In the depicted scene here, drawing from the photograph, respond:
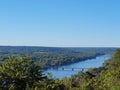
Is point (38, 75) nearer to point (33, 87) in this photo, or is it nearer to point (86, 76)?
point (33, 87)

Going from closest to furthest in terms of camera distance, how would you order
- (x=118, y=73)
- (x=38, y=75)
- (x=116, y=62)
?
(x=38, y=75)
(x=118, y=73)
(x=116, y=62)

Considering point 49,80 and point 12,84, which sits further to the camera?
point 49,80

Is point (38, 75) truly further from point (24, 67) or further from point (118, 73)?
point (118, 73)

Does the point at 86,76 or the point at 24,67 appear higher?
the point at 24,67

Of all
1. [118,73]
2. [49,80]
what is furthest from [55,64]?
[49,80]

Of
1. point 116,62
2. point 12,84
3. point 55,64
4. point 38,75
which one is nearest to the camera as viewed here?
point 12,84

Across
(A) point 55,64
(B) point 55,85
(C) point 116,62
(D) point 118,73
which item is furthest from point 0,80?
(A) point 55,64
